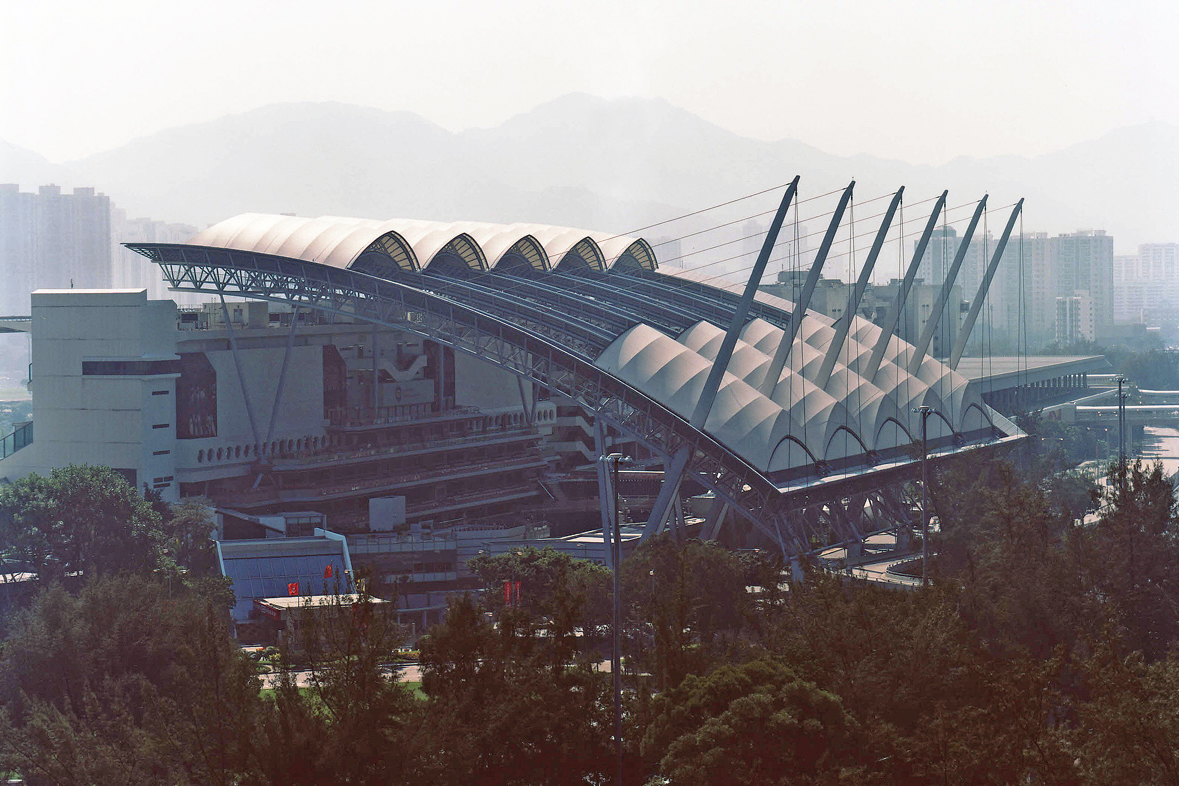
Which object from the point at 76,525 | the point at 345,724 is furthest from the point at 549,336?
the point at 345,724

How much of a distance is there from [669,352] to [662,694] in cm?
3550

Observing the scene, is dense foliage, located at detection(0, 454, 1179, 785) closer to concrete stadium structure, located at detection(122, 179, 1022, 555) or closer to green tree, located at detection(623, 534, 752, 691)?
green tree, located at detection(623, 534, 752, 691)

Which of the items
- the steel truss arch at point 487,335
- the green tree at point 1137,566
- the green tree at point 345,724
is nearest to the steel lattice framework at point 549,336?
the steel truss arch at point 487,335

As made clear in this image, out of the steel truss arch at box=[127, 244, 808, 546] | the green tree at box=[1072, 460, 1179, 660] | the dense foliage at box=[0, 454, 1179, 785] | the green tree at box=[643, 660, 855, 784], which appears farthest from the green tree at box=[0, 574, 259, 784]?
the green tree at box=[1072, 460, 1179, 660]

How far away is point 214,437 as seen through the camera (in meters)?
70.1

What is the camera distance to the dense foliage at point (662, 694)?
2670 centimetres

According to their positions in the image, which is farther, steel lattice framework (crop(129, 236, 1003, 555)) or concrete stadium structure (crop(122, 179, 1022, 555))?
concrete stadium structure (crop(122, 179, 1022, 555))

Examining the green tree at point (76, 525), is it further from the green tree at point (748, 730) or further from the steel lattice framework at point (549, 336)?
the green tree at point (748, 730)

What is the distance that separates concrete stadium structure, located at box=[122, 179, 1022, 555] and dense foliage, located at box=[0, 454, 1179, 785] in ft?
56.9

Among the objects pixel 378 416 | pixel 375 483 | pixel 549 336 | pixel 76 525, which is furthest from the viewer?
pixel 378 416

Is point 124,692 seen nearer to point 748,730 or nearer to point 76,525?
point 748,730

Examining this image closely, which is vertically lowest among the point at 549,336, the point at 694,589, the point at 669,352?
the point at 694,589

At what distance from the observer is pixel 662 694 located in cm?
3030

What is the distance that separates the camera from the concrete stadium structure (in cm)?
6147
